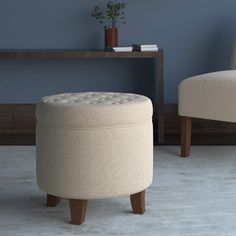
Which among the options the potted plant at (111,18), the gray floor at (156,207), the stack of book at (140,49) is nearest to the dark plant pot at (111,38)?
the potted plant at (111,18)

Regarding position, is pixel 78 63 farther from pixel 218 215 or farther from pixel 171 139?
pixel 218 215

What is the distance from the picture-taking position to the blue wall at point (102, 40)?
13.2 feet

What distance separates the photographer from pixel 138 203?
226 centimetres

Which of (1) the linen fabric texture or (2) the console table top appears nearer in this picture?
(1) the linen fabric texture

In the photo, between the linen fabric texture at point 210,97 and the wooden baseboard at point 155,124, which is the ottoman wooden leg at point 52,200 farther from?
the wooden baseboard at point 155,124

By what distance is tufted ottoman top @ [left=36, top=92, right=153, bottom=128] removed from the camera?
6.75 ft

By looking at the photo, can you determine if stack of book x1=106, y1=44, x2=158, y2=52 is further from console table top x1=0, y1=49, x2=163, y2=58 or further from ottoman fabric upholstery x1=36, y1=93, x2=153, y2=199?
ottoman fabric upholstery x1=36, y1=93, x2=153, y2=199

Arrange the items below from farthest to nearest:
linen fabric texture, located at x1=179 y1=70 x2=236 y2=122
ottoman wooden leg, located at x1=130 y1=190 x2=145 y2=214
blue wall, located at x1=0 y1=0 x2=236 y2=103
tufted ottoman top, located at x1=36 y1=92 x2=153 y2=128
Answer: blue wall, located at x1=0 y1=0 x2=236 y2=103 → linen fabric texture, located at x1=179 y1=70 x2=236 y2=122 → ottoman wooden leg, located at x1=130 y1=190 x2=145 y2=214 → tufted ottoman top, located at x1=36 y1=92 x2=153 y2=128

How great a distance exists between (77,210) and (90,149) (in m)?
0.26

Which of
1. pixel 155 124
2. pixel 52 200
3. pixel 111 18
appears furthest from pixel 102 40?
pixel 52 200

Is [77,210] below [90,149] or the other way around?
below

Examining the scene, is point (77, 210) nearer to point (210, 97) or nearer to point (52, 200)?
point (52, 200)

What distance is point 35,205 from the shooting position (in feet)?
7.82

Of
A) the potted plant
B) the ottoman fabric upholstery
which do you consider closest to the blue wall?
the potted plant
